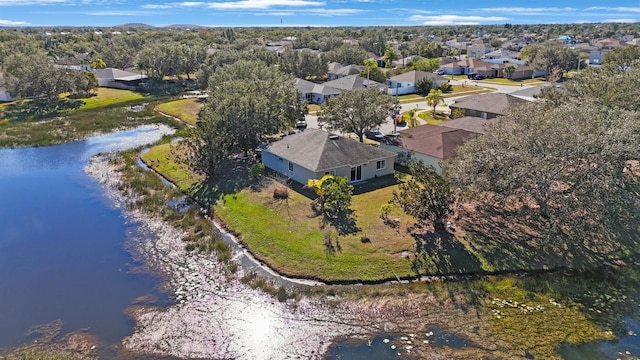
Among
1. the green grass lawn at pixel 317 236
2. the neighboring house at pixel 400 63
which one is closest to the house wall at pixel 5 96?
the green grass lawn at pixel 317 236

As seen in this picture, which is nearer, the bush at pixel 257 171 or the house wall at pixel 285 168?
the house wall at pixel 285 168

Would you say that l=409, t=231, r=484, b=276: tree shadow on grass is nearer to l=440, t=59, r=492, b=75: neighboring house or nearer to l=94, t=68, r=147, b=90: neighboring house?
l=94, t=68, r=147, b=90: neighboring house

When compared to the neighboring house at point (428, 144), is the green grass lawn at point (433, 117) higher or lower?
→ lower

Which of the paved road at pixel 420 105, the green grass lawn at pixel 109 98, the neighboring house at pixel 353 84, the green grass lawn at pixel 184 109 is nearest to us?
the paved road at pixel 420 105

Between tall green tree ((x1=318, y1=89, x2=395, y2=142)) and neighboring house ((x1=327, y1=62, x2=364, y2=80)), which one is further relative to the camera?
neighboring house ((x1=327, y1=62, x2=364, y2=80))

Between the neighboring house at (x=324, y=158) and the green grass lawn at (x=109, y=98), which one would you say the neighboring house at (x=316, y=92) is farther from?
the neighboring house at (x=324, y=158)

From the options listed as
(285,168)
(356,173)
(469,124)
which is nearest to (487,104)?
(469,124)

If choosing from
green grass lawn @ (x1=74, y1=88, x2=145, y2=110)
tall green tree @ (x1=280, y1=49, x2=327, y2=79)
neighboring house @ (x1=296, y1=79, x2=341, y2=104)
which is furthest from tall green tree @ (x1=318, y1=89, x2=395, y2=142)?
tall green tree @ (x1=280, y1=49, x2=327, y2=79)

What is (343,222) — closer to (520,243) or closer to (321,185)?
(321,185)
